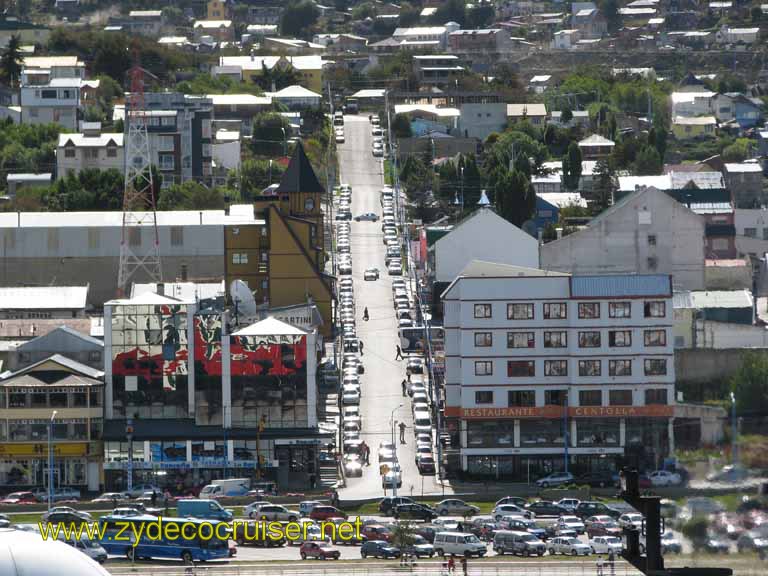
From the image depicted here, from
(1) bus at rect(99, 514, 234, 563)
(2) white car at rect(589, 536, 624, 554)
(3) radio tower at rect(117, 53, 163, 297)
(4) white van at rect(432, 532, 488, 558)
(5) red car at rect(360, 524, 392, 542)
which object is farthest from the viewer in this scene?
(3) radio tower at rect(117, 53, 163, 297)

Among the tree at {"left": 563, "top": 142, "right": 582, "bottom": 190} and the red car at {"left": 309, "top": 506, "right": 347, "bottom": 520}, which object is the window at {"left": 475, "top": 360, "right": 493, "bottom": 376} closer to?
the red car at {"left": 309, "top": 506, "right": 347, "bottom": 520}

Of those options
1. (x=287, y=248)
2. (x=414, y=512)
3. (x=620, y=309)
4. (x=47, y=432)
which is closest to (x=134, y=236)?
(x=287, y=248)

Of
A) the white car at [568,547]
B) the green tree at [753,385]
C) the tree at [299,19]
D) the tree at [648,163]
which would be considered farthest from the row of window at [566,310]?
the tree at [299,19]

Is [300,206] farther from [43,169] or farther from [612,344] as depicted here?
[43,169]

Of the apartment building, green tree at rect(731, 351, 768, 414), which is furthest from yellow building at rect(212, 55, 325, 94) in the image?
green tree at rect(731, 351, 768, 414)

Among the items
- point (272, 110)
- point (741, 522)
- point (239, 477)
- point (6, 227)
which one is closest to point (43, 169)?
point (272, 110)

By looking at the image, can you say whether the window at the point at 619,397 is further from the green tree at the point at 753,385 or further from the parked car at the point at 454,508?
the parked car at the point at 454,508
